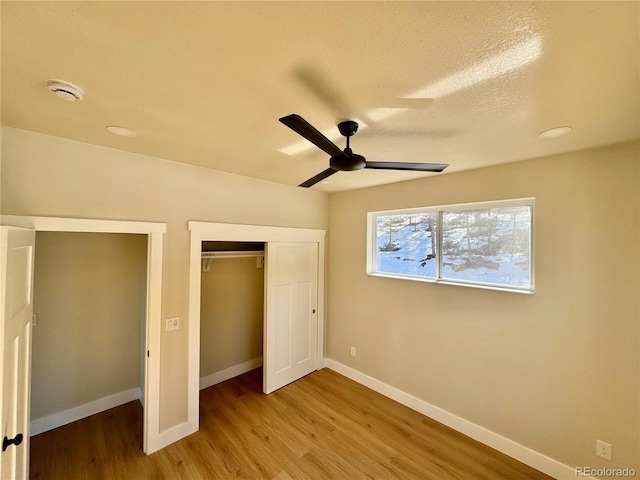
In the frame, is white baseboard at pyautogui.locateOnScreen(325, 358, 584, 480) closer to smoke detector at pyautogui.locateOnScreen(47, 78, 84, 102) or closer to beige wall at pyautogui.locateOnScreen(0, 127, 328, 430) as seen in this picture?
beige wall at pyautogui.locateOnScreen(0, 127, 328, 430)

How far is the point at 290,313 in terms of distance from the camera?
343 cm

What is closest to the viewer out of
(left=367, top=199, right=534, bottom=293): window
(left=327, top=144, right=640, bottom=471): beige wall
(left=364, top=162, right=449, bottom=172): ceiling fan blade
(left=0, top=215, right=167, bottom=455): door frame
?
(left=364, top=162, right=449, bottom=172): ceiling fan blade

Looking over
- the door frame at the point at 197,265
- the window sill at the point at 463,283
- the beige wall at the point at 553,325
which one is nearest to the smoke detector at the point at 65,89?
the door frame at the point at 197,265

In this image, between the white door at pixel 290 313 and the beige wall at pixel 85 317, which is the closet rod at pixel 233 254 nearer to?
the white door at pixel 290 313

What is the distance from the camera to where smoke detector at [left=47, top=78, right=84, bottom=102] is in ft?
4.04

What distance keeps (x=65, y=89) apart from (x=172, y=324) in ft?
6.29

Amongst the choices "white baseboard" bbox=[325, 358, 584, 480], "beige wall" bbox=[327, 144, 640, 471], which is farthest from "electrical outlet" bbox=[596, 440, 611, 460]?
"white baseboard" bbox=[325, 358, 584, 480]

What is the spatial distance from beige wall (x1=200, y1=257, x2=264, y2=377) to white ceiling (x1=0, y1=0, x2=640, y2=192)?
204 centimetres

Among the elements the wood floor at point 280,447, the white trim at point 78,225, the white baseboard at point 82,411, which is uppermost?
the white trim at point 78,225

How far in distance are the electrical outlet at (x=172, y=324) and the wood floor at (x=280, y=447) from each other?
106 cm

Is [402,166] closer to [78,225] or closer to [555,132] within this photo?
[555,132]

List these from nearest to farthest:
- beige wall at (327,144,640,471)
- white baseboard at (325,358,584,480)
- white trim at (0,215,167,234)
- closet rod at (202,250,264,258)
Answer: white trim at (0,215,167,234) → beige wall at (327,144,640,471) → white baseboard at (325,358,584,480) → closet rod at (202,250,264,258)

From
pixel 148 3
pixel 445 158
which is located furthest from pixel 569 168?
pixel 148 3

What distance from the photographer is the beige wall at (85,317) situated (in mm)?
2551
